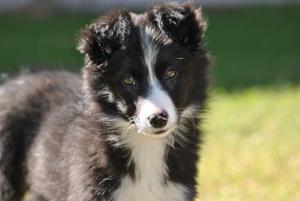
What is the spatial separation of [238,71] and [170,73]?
24.9 feet

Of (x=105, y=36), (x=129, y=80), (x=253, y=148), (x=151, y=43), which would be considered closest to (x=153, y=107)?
(x=129, y=80)

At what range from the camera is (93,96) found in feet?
18.2

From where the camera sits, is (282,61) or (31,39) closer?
(282,61)

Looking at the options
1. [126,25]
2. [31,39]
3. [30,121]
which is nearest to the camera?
[126,25]

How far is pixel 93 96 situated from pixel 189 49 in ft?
2.18

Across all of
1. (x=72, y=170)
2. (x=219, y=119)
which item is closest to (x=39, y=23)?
(x=219, y=119)

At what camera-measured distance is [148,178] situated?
5.53 metres

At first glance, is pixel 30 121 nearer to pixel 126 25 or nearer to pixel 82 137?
pixel 82 137

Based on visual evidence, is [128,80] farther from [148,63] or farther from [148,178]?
[148,178]

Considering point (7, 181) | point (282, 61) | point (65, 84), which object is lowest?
point (282, 61)

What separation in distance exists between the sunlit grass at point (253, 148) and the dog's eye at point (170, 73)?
0.77m

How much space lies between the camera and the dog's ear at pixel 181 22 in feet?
18.1

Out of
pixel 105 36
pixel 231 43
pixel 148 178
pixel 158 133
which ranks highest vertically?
pixel 105 36

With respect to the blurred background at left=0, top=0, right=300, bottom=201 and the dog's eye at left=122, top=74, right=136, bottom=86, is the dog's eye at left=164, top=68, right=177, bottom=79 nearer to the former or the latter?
the dog's eye at left=122, top=74, right=136, bottom=86
